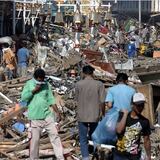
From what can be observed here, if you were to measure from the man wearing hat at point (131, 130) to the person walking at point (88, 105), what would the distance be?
3.18 meters

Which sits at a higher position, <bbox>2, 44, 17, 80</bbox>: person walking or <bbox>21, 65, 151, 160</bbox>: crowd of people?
<bbox>21, 65, 151, 160</bbox>: crowd of people

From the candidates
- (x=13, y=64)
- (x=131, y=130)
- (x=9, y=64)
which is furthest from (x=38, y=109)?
(x=13, y=64)

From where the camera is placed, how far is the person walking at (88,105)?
1061cm

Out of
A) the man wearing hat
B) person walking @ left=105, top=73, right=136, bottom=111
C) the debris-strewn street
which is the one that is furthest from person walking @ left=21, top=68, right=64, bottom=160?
the man wearing hat

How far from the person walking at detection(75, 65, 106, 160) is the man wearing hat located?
10.4ft

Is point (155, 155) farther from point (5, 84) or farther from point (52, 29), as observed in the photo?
point (52, 29)

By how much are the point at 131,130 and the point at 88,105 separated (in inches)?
132

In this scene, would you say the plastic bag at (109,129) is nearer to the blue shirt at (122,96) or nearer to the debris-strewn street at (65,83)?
the debris-strewn street at (65,83)

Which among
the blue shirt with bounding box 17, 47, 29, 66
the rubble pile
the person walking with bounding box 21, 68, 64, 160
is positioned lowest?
the rubble pile

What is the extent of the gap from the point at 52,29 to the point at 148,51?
15.7 metres

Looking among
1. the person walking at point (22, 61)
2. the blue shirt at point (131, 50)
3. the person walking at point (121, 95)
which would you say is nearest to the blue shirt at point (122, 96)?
the person walking at point (121, 95)

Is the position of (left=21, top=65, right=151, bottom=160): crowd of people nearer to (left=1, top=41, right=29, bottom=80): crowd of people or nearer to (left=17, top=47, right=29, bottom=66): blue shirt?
(left=1, top=41, right=29, bottom=80): crowd of people

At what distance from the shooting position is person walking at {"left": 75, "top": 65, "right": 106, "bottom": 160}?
10609mm

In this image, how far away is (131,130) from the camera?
288 inches
